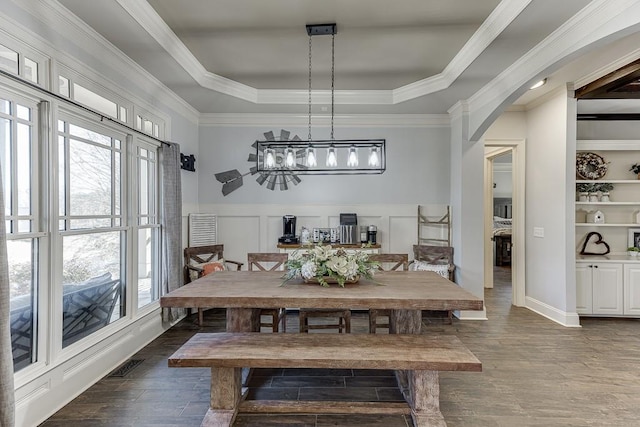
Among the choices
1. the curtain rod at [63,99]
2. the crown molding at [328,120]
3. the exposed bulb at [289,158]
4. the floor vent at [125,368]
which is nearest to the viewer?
the curtain rod at [63,99]

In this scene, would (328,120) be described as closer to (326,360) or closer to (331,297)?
(331,297)

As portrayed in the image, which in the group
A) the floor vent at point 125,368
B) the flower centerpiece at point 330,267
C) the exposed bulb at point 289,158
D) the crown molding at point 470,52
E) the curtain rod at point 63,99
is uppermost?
the crown molding at point 470,52

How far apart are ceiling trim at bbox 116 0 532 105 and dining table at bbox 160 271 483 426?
1.99 metres

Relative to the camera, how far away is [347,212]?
484 cm

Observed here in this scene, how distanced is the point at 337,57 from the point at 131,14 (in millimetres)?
1811

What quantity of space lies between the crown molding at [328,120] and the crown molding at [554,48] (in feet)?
2.66

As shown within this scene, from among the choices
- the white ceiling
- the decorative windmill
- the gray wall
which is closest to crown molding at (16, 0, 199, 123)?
the white ceiling

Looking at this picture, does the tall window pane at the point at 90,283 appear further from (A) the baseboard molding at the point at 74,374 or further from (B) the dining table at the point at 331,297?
(B) the dining table at the point at 331,297

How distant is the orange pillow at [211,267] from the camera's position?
407 centimetres

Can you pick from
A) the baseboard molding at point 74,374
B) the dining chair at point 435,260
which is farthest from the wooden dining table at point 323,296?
the dining chair at point 435,260

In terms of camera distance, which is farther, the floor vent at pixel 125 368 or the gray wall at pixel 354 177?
the gray wall at pixel 354 177

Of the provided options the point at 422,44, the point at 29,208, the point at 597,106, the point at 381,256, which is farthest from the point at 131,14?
the point at 597,106

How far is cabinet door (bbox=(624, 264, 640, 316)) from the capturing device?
13.1ft

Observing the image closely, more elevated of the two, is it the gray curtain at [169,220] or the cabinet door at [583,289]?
the gray curtain at [169,220]
